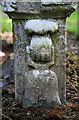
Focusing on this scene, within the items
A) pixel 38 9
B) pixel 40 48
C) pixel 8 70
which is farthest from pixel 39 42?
pixel 8 70

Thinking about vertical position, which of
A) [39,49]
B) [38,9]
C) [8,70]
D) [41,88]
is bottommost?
[8,70]

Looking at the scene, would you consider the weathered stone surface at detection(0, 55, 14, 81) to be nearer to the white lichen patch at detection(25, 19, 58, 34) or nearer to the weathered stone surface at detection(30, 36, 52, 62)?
the weathered stone surface at detection(30, 36, 52, 62)

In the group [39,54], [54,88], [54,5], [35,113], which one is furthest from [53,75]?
[54,5]

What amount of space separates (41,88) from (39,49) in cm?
58

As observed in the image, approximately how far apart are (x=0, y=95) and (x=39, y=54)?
1.13 meters

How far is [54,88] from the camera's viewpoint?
2.75 meters

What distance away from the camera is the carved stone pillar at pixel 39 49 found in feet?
8.25

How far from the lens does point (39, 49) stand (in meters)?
2.60

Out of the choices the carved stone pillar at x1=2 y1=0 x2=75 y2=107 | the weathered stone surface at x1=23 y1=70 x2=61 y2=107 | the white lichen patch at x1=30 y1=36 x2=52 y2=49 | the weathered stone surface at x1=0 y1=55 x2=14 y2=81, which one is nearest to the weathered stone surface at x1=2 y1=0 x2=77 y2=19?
the carved stone pillar at x1=2 y1=0 x2=75 y2=107

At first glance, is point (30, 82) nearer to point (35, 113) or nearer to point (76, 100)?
point (35, 113)

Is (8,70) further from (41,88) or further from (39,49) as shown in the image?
(39,49)

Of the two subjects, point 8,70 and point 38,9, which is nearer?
point 38,9

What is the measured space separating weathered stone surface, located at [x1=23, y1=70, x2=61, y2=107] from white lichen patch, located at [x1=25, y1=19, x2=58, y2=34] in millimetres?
590

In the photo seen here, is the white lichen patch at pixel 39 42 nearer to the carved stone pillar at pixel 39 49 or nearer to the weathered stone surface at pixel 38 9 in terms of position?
the carved stone pillar at pixel 39 49
